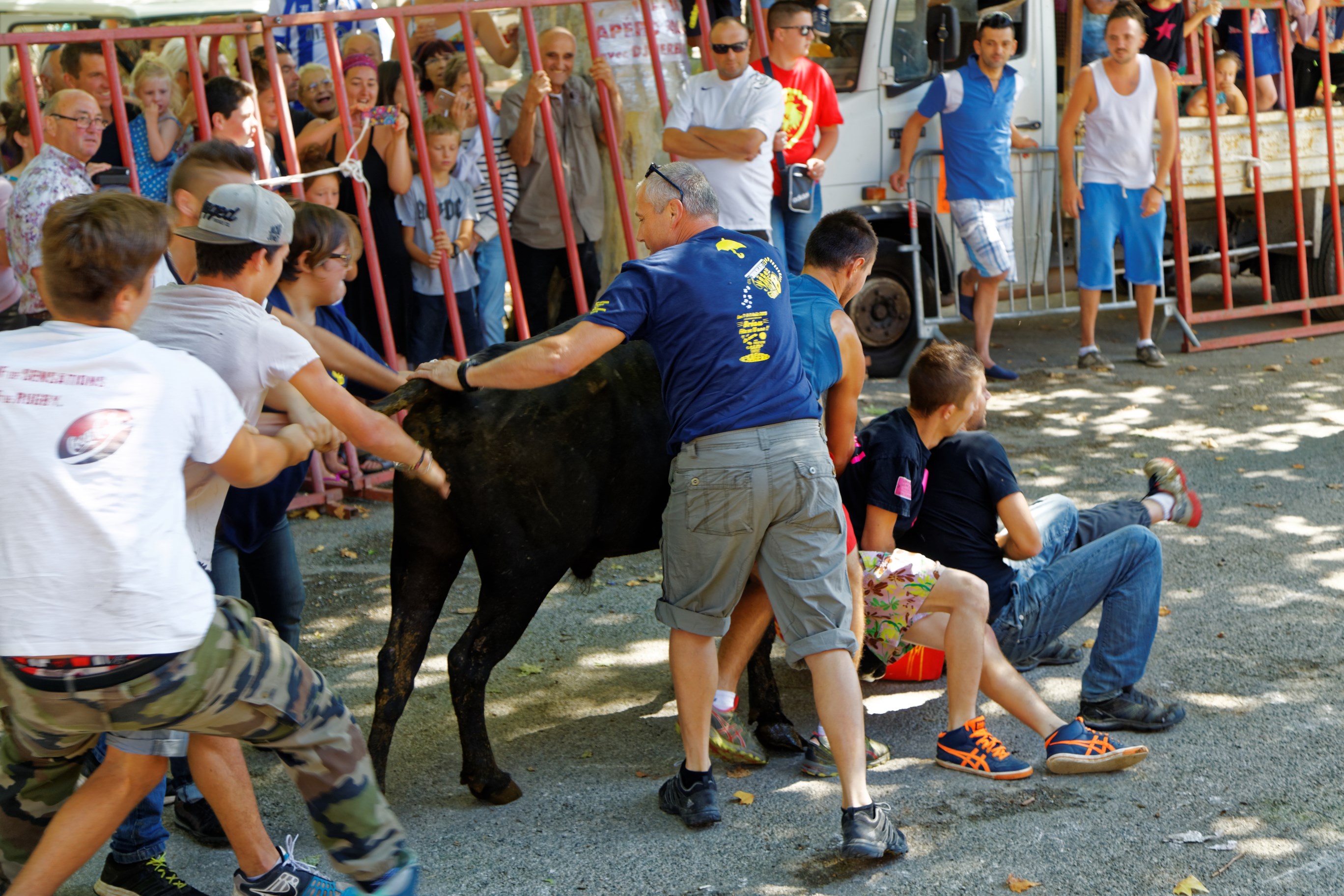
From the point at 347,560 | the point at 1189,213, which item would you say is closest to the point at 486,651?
the point at 347,560

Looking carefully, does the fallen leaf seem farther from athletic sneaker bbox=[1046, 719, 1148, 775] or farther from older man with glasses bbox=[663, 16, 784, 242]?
older man with glasses bbox=[663, 16, 784, 242]

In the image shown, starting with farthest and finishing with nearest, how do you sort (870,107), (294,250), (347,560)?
(870,107) → (347,560) → (294,250)

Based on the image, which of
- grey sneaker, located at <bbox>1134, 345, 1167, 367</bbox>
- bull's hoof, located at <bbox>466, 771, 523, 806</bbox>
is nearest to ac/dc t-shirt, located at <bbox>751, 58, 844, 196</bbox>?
grey sneaker, located at <bbox>1134, 345, 1167, 367</bbox>

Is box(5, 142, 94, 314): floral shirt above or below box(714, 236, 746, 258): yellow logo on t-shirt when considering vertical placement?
above

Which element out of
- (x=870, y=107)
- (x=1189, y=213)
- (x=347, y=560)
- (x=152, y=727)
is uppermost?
(x=870, y=107)

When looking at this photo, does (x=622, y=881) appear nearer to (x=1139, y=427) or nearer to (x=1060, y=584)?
(x=1060, y=584)

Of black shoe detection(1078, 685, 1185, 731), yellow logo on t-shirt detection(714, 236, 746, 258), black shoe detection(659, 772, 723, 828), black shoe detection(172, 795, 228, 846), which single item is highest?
yellow logo on t-shirt detection(714, 236, 746, 258)

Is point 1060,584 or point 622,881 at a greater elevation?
point 1060,584

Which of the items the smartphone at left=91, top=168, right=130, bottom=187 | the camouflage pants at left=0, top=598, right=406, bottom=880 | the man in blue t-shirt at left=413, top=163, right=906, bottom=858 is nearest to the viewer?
the camouflage pants at left=0, top=598, right=406, bottom=880

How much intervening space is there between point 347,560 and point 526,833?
→ 274cm

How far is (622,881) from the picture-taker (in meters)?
3.38

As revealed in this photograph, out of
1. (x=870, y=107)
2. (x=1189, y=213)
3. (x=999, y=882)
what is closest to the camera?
(x=999, y=882)

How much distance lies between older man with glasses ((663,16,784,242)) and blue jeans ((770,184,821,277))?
2.14ft

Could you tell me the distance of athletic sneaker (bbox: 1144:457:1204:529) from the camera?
4836 mm
